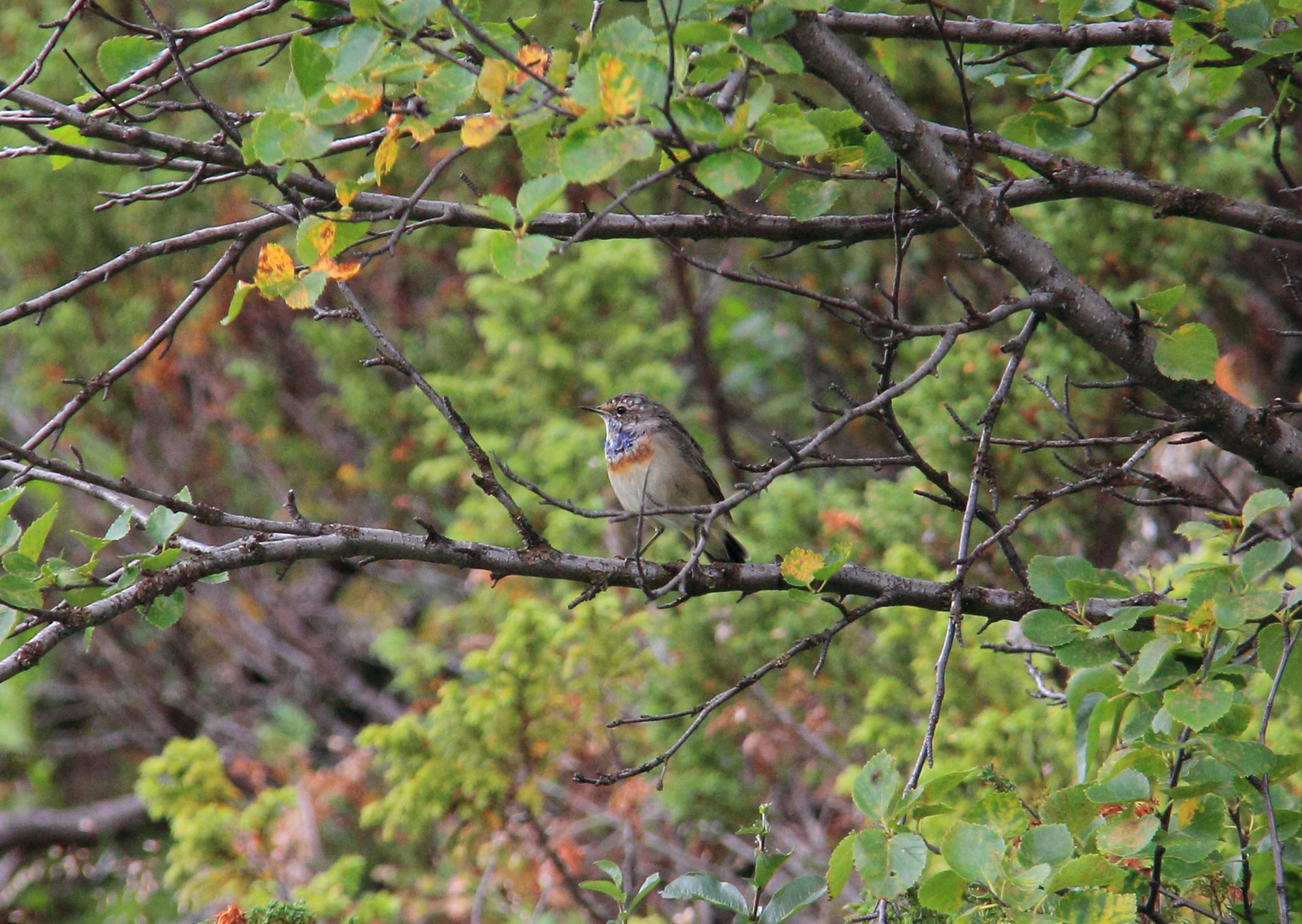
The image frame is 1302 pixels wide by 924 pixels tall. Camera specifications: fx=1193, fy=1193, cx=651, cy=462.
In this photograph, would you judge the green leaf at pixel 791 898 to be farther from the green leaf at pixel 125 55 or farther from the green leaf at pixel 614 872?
the green leaf at pixel 125 55

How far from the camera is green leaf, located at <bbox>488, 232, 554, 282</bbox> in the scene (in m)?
1.82

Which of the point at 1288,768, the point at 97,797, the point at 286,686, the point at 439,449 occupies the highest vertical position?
the point at 1288,768

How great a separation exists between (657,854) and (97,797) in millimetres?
4861

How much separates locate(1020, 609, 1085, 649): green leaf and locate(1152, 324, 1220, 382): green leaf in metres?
0.54

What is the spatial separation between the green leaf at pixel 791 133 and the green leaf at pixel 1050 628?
40.8 inches

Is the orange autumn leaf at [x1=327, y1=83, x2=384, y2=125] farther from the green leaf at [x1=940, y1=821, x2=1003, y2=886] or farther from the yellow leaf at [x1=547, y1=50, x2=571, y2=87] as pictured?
the green leaf at [x1=940, y1=821, x2=1003, y2=886]

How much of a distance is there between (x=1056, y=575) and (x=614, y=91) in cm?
129

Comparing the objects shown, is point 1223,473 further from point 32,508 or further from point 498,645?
point 32,508

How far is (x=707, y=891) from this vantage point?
220 centimetres

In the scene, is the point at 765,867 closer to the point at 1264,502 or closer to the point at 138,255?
the point at 1264,502

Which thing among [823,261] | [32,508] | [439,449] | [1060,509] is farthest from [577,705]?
[32,508]

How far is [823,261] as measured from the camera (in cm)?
736

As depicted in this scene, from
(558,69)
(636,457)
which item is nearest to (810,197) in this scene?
(558,69)

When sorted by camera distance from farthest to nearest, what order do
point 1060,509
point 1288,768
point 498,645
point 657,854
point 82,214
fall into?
point 82,214 < point 657,854 < point 1060,509 < point 498,645 < point 1288,768
